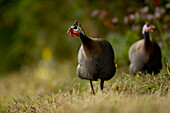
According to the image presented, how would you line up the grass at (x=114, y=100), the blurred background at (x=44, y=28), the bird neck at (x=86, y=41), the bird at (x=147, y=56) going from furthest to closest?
1. the blurred background at (x=44, y=28)
2. the bird at (x=147, y=56)
3. the bird neck at (x=86, y=41)
4. the grass at (x=114, y=100)

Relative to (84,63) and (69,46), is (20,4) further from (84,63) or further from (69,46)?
(84,63)

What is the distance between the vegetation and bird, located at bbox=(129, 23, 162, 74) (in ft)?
0.68

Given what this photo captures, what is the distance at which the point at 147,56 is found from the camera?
4.08m

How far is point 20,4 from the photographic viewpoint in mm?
10297

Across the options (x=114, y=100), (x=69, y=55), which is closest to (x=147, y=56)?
(x=114, y=100)

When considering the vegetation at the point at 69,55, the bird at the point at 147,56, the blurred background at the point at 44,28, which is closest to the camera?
the vegetation at the point at 69,55

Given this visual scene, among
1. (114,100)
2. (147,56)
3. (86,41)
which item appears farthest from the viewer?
(147,56)

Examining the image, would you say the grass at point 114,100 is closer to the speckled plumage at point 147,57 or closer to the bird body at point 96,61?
the bird body at point 96,61

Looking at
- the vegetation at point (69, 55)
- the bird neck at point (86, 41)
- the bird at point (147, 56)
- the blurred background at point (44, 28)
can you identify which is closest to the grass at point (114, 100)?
the vegetation at point (69, 55)

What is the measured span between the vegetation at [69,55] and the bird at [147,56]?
0.68ft

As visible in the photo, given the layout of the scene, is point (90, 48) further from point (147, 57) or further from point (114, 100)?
A: point (147, 57)

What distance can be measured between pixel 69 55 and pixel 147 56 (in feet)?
20.6

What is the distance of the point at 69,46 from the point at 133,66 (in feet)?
18.5

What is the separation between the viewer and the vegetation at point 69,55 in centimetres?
290
